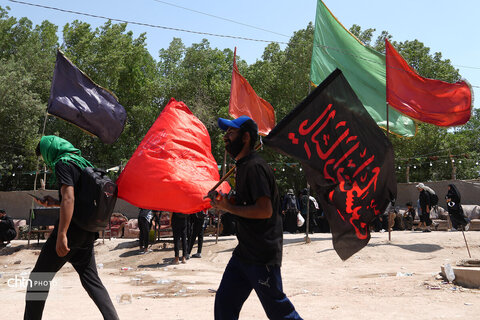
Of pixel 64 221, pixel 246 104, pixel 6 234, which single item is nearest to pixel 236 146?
pixel 64 221

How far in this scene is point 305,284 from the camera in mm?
8477

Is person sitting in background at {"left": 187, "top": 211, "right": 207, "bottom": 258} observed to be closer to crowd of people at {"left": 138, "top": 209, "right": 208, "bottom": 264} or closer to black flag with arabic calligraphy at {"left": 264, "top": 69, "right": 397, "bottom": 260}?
crowd of people at {"left": 138, "top": 209, "right": 208, "bottom": 264}

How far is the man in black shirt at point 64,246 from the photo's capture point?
157 inches

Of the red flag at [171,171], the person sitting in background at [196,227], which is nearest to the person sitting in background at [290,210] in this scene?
the person sitting in background at [196,227]

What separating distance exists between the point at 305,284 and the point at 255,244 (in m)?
5.45

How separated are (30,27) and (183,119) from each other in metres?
39.1

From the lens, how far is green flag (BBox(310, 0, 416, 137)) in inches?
558

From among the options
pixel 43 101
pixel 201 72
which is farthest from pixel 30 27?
pixel 201 72

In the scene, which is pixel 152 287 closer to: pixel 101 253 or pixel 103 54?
pixel 101 253

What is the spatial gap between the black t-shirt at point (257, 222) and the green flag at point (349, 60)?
1091cm

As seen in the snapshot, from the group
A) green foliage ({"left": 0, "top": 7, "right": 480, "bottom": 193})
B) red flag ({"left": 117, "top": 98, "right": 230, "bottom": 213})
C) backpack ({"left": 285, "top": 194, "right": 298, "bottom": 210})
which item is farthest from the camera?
green foliage ({"left": 0, "top": 7, "right": 480, "bottom": 193})

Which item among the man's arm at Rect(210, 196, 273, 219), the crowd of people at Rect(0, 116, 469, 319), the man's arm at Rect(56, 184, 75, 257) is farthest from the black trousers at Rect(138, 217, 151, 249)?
the man's arm at Rect(210, 196, 273, 219)

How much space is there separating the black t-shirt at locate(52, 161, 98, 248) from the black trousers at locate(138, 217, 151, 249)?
930 cm

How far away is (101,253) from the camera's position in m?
14.6
